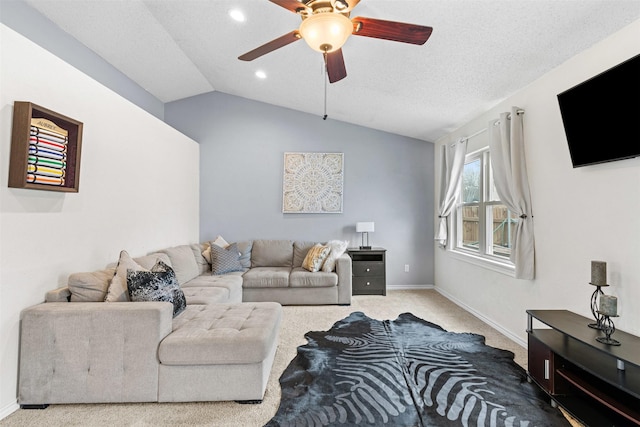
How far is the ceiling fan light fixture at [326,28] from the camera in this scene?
173 centimetres

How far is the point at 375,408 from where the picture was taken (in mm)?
2006

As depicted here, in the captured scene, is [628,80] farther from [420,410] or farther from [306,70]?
[306,70]

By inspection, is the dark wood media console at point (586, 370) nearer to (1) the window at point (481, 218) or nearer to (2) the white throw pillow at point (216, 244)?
(1) the window at point (481, 218)

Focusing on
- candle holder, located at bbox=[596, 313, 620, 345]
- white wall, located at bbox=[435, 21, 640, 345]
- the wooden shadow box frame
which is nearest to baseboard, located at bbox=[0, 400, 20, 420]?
the wooden shadow box frame

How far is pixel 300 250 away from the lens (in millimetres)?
4945

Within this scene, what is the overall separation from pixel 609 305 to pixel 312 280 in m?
3.05

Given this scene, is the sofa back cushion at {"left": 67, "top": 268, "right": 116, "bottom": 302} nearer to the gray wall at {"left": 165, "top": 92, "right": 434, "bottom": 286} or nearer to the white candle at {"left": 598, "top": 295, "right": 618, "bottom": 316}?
the gray wall at {"left": 165, "top": 92, "right": 434, "bottom": 286}

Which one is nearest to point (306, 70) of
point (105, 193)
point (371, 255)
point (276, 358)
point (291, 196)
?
point (291, 196)

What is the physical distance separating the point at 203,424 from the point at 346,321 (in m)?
2.06

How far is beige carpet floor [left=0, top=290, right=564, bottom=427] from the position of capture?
189cm

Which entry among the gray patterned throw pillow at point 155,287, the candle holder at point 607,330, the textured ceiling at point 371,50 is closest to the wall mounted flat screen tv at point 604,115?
the textured ceiling at point 371,50

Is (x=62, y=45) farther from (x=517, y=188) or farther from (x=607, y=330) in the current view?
(x=607, y=330)

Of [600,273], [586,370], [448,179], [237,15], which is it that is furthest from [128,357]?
[448,179]

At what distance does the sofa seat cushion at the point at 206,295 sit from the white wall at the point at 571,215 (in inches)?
117
